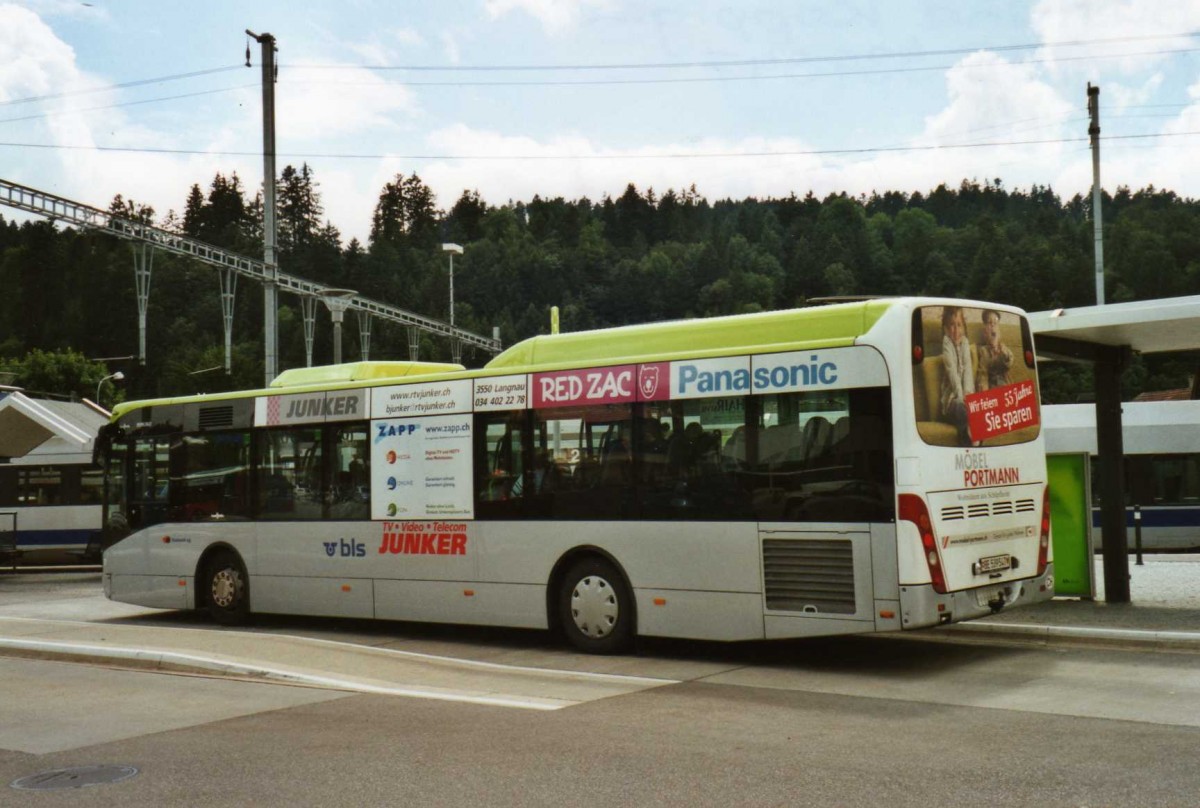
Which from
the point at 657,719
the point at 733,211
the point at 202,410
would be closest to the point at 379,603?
the point at 202,410

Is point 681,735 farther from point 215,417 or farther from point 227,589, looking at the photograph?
point 215,417

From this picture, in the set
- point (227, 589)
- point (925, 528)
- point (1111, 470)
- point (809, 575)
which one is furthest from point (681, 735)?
point (227, 589)

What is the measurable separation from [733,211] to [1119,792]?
164 m

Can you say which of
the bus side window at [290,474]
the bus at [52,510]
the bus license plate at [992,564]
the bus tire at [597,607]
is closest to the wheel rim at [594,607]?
the bus tire at [597,607]

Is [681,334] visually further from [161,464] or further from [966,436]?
[161,464]

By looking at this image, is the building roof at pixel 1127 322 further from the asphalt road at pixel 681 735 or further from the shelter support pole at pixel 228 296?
the shelter support pole at pixel 228 296

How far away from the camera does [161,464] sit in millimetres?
16219

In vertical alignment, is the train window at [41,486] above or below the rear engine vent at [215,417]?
below

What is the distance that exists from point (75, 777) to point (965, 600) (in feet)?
22.6

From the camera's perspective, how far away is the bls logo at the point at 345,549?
1402 centimetres

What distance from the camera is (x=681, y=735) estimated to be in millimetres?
7746

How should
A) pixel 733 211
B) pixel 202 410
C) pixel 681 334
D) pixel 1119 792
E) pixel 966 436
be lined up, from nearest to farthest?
1. pixel 1119 792
2. pixel 966 436
3. pixel 681 334
4. pixel 202 410
5. pixel 733 211

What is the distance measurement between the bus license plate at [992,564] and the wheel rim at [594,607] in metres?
3.34

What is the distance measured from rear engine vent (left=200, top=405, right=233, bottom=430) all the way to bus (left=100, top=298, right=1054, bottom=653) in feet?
0.13
